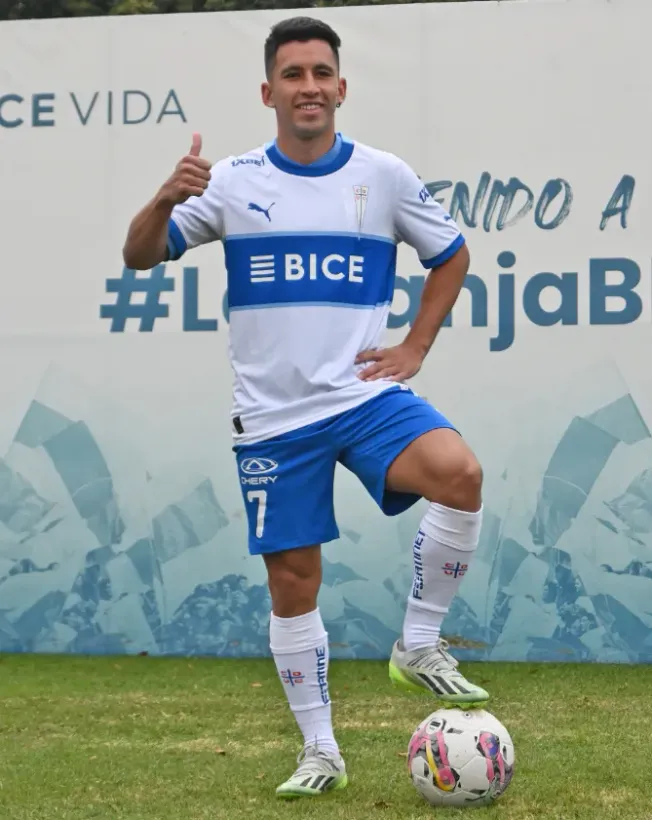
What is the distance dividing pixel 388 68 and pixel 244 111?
72cm

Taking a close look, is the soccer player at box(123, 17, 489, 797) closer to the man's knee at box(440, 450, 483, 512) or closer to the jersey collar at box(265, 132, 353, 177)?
the jersey collar at box(265, 132, 353, 177)

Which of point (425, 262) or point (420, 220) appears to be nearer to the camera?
point (420, 220)

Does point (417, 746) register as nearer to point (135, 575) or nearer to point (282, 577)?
point (282, 577)

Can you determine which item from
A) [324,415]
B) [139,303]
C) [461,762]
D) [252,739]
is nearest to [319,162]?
[324,415]

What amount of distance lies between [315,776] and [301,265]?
1.36 meters

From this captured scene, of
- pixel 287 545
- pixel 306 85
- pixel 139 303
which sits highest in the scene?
pixel 306 85

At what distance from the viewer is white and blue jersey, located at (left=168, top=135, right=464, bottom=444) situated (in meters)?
3.84

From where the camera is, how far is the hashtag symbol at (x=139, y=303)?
7.04 meters

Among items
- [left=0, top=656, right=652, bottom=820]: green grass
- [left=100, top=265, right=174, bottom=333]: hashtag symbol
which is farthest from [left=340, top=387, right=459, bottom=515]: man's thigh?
[left=100, top=265, right=174, bottom=333]: hashtag symbol

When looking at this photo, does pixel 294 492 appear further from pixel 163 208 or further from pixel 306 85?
pixel 306 85

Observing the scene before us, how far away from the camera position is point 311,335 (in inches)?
151

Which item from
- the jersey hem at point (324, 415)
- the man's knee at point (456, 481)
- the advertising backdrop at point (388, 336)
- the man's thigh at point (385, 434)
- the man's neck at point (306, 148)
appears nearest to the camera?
the man's knee at point (456, 481)

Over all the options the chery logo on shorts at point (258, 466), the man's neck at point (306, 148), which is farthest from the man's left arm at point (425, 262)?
the chery logo on shorts at point (258, 466)

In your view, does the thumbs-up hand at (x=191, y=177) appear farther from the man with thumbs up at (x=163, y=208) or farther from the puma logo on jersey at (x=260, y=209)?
the puma logo on jersey at (x=260, y=209)
